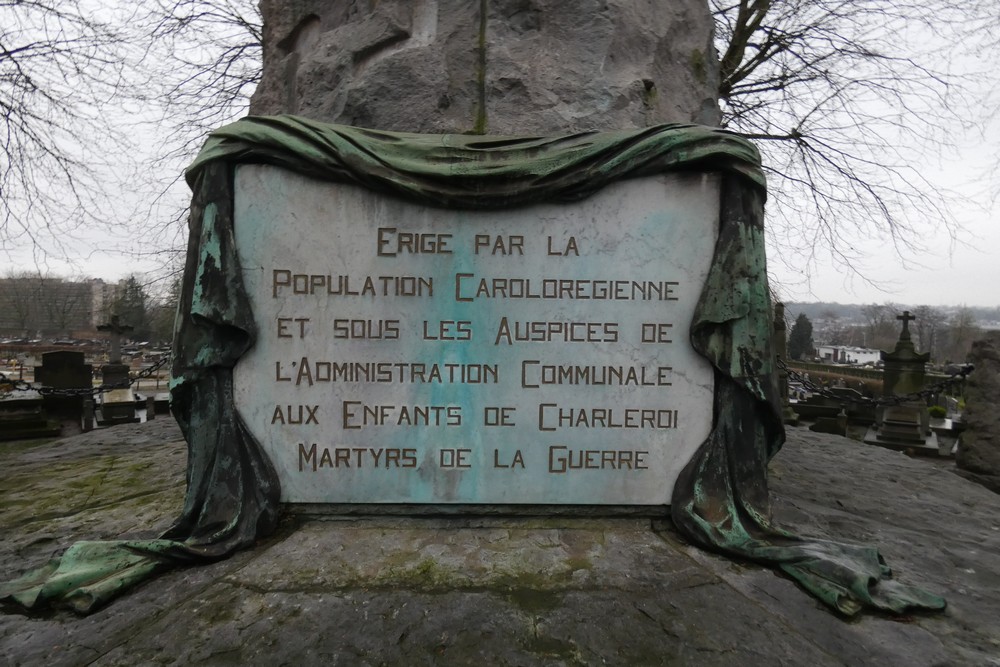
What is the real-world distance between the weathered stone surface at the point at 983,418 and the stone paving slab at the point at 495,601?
2.68 meters

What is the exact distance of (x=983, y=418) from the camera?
5051 millimetres

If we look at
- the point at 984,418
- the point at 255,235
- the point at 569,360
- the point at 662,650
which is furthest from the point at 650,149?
the point at 984,418

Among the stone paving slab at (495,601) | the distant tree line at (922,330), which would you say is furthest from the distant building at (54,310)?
the distant tree line at (922,330)

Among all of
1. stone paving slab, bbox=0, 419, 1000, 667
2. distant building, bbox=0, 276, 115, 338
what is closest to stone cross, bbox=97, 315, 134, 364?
stone paving slab, bbox=0, 419, 1000, 667

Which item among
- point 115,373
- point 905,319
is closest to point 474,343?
point 905,319

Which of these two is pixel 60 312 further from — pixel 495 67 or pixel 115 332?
pixel 495 67

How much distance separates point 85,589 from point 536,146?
252 centimetres

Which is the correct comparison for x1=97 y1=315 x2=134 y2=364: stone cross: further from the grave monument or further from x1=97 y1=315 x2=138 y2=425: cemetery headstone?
the grave monument

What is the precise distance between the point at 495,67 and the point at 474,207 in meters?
0.95

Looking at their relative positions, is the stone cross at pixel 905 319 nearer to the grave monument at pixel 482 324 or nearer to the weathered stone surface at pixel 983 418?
the weathered stone surface at pixel 983 418

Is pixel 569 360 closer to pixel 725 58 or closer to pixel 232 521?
pixel 232 521

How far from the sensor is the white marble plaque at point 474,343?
256cm

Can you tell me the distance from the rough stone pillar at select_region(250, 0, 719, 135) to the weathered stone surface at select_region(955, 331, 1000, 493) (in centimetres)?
419

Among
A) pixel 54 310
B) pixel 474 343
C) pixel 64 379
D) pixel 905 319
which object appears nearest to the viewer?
pixel 474 343
